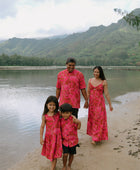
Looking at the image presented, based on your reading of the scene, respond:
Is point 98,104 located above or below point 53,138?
above

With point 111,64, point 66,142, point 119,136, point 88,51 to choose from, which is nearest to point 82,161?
point 66,142

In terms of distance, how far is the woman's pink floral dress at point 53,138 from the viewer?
111 inches

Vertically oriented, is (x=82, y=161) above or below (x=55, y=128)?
below

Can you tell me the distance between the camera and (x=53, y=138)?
2.81 m

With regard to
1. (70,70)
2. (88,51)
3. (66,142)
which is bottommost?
(66,142)

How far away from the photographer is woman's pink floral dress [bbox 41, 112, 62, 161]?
9.22 ft

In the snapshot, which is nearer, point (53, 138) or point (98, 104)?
point (53, 138)

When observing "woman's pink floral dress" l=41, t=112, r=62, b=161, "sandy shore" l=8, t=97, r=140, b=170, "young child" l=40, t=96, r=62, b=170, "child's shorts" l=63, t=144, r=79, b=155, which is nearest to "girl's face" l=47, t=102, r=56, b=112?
"young child" l=40, t=96, r=62, b=170

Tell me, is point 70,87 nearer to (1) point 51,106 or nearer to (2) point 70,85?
(2) point 70,85

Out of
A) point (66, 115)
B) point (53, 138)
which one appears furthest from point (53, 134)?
point (66, 115)

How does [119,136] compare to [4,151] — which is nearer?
[4,151]

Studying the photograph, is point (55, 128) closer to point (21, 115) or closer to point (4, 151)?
point (4, 151)

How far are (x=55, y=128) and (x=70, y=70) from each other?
47.0 inches

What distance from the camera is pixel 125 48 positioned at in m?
153
